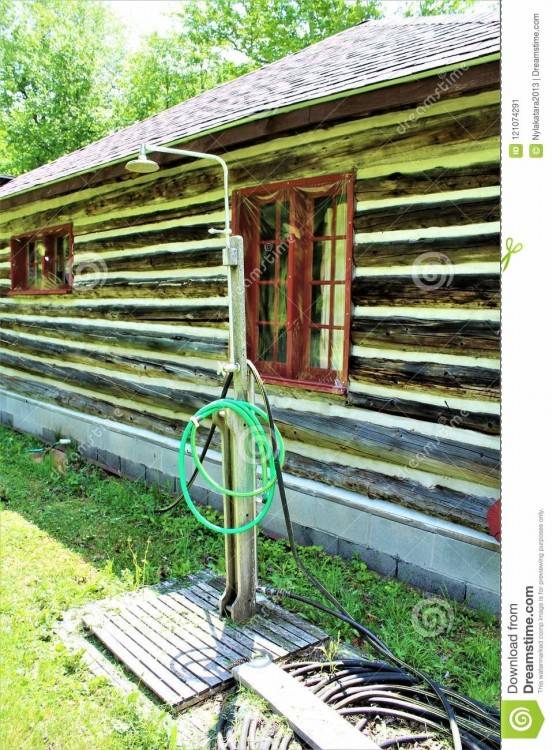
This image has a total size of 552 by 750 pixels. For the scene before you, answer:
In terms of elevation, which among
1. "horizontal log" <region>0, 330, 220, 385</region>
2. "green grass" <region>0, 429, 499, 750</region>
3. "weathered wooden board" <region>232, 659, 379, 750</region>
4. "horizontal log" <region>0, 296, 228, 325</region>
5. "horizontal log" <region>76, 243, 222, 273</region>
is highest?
"horizontal log" <region>76, 243, 222, 273</region>

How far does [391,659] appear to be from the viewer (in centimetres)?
327

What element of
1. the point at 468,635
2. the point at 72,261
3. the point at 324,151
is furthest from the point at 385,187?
the point at 72,261

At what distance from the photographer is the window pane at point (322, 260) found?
15.6ft

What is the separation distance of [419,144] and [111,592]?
3.78 meters

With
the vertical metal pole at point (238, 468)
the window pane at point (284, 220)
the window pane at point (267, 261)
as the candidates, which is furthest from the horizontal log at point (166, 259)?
the vertical metal pole at point (238, 468)

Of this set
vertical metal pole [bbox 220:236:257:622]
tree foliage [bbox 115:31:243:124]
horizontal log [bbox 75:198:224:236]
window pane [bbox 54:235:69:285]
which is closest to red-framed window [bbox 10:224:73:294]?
window pane [bbox 54:235:69:285]

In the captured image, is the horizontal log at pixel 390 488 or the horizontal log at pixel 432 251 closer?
the horizontal log at pixel 432 251

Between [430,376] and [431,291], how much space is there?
0.59 meters

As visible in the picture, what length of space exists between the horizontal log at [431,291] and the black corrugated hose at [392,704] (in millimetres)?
2214

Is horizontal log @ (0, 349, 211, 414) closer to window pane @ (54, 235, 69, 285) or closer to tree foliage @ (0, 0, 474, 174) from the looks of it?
window pane @ (54, 235, 69, 285)

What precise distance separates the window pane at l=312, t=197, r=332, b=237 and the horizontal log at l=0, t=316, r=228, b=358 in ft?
4.79

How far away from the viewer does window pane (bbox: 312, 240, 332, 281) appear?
4.75m

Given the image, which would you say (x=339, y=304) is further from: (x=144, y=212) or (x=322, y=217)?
(x=144, y=212)

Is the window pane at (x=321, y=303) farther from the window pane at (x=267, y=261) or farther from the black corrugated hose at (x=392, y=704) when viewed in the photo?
the black corrugated hose at (x=392, y=704)
